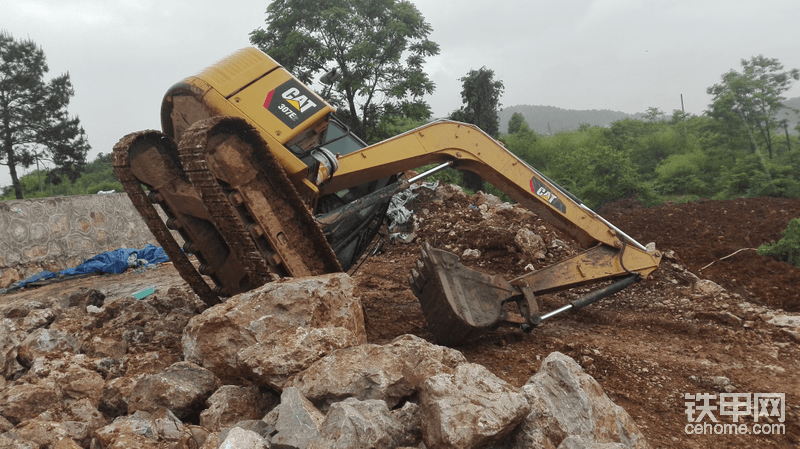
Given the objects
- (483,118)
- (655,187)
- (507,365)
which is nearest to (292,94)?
(507,365)

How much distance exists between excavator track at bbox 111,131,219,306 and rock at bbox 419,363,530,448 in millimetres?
2918

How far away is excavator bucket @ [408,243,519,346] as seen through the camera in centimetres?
390

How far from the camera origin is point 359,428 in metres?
2.09

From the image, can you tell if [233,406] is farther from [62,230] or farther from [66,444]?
[62,230]

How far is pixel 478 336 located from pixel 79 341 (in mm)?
3044

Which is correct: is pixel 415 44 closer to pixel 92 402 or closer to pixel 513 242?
pixel 513 242

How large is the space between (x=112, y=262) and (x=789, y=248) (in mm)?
11051

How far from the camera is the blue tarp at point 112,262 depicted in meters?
10.3

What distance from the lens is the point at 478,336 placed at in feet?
13.0

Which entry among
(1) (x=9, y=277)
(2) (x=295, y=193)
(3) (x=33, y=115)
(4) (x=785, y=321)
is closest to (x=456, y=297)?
(2) (x=295, y=193)

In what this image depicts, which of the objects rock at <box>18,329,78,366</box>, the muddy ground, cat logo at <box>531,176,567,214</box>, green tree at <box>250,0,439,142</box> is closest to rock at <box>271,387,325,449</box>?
the muddy ground

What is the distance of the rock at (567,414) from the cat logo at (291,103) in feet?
8.59

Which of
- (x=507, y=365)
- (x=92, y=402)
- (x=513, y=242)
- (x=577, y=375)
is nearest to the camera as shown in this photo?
(x=577, y=375)

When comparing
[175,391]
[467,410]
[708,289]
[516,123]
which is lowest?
[708,289]
